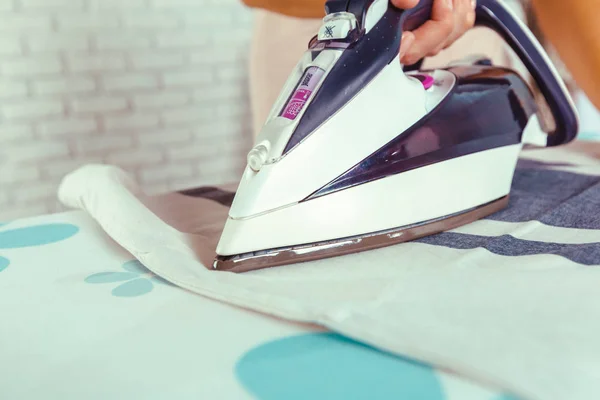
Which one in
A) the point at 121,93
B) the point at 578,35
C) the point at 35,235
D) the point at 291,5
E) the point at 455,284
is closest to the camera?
the point at 455,284

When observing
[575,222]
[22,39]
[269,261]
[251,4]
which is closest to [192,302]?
[269,261]

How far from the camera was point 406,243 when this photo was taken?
1.95ft

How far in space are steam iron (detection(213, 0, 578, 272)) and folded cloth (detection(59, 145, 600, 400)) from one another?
0.02 m

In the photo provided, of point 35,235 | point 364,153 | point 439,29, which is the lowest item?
point 35,235

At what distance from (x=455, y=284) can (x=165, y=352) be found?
0.23 metres

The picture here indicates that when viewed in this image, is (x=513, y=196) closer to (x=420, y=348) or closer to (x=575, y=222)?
(x=575, y=222)

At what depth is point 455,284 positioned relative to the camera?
468 mm

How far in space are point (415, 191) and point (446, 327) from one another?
23 cm

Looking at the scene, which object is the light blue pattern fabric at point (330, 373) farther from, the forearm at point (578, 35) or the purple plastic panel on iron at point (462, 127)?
the forearm at point (578, 35)

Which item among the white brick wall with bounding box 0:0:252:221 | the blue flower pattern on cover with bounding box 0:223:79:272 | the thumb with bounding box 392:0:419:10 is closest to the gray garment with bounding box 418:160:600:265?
the thumb with bounding box 392:0:419:10

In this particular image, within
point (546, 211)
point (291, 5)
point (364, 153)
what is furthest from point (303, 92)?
point (291, 5)

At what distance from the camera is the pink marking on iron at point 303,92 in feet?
1.81

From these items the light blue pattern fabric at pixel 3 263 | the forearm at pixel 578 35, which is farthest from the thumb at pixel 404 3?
the light blue pattern fabric at pixel 3 263

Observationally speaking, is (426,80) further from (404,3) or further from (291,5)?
(291,5)
